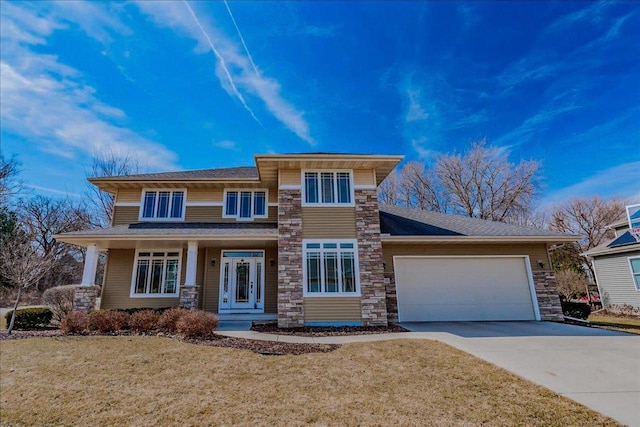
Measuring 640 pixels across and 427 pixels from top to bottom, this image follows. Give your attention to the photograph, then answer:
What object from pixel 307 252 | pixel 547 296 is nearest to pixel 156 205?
pixel 307 252

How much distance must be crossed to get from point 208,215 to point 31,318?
6.40m

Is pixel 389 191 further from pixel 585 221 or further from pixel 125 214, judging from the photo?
pixel 125 214

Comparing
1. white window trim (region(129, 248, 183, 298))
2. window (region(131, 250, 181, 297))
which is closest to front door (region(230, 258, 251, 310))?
white window trim (region(129, 248, 183, 298))

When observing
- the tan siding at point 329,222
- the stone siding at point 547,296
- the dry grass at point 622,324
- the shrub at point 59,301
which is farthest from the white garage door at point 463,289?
the shrub at point 59,301

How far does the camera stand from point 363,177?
444 inches

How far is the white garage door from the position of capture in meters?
11.2

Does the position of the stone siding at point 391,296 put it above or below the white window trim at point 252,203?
below

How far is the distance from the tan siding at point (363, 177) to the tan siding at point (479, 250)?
7.79 ft

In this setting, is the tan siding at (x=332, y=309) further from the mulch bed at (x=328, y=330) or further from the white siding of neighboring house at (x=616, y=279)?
the white siding of neighboring house at (x=616, y=279)

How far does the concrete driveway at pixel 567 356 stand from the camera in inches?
169

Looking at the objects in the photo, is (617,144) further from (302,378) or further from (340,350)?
(302,378)

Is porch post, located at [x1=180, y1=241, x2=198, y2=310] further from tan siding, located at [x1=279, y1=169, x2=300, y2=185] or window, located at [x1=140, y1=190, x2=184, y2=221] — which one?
tan siding, located at [x1=279, y1=169, x2=300, y2=185]

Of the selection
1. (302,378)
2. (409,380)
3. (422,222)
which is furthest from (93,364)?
(422,222)

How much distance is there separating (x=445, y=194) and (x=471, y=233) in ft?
53.0
